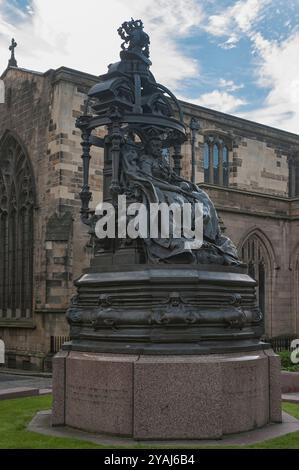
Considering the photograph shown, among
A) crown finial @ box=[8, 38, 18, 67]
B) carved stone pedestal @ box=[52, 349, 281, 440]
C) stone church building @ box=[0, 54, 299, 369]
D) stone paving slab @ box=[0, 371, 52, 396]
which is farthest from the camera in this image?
crown finial @ box=[8, 38, 18, 67]

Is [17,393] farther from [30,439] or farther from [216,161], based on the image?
[216,161]

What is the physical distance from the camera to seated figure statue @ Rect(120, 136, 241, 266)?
862 centimetres

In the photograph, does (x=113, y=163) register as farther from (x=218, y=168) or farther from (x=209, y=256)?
(x=218, y=168)

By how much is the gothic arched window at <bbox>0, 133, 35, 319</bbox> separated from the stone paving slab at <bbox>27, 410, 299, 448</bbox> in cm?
1884

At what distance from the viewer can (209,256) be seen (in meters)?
8.97

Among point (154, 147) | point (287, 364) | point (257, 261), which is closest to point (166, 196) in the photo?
point (154, 147)

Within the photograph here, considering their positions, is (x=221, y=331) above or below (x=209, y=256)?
below

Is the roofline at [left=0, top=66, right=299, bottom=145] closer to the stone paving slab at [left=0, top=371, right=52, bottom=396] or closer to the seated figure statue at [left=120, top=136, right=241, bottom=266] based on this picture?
the stone paving slab at [left=0, top=371, right=52, bottom=396]

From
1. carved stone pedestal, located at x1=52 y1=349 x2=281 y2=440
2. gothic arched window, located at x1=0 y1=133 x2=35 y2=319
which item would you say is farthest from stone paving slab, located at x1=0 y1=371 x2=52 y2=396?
carved stone pedestal, located at x1=52 y1=349 x2=281 y2=440

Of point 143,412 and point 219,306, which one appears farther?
point 219,306

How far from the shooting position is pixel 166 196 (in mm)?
9070

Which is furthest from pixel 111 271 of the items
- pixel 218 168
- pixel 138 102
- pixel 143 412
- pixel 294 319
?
pixel 218 168

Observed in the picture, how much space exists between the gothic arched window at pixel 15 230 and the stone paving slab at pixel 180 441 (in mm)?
18841
